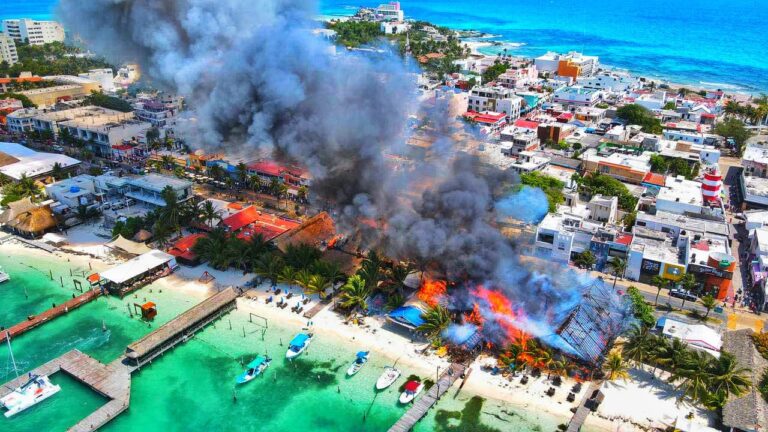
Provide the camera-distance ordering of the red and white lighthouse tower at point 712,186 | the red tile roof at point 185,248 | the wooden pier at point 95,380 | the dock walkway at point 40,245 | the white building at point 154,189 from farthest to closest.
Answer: the white building at point 154,189 < the red and white lighthouse tower at point 712,186 < the dock walkway at point 40,245 < the red tile roof at point 185,248 < the wooden pier at point 95,380

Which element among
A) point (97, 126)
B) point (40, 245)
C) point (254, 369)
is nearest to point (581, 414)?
point (254, 369)

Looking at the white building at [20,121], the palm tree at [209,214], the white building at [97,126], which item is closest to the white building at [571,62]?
the white building at [97,126]

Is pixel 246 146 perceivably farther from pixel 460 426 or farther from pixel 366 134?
pixel 460 426

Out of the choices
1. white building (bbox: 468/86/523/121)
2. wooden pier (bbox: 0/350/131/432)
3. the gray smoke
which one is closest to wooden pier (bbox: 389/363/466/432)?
the gray smoke

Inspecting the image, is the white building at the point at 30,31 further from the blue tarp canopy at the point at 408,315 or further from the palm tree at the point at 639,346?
the palm tree at the point at 639,346

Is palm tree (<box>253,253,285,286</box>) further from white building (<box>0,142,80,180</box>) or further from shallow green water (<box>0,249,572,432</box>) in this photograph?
white building (<box>0,142,80,180</box>)
